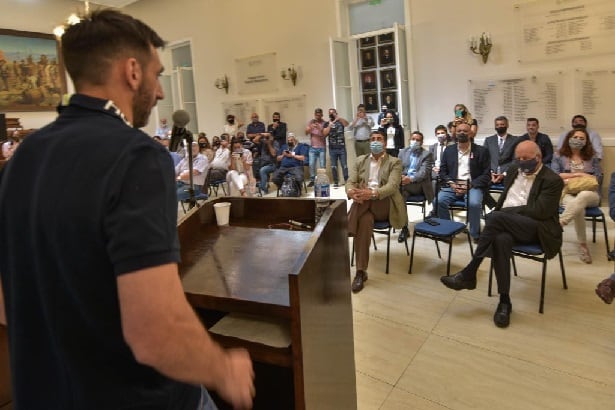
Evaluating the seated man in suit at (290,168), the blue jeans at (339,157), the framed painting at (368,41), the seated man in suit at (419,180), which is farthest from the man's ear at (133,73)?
the framed painting at (368,41)

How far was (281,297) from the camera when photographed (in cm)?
134

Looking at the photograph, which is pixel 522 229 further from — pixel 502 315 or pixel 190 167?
pixel 190 167

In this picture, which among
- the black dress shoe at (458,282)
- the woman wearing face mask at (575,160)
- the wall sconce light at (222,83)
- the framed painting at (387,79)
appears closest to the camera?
the black dress shoe at (458,282)

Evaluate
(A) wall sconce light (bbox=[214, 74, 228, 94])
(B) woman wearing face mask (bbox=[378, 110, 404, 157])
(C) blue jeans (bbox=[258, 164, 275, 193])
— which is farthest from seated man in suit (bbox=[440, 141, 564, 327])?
(A) wall sconce light (bbox=[214, 74, 228, 94])

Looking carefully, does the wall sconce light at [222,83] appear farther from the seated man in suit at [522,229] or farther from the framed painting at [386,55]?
the seated man in suit at [522,229]

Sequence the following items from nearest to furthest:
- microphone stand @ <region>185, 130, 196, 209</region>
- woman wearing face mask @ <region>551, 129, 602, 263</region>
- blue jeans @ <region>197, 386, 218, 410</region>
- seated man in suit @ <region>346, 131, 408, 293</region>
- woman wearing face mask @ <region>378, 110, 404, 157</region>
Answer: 1. blue jeans @ <region>197, 386, 218, 410</region>
2. microphone stand @ <region>185, 130, 196, 209</region>
3. seated man in suit @ <region>346, 131, 408, 293</region>
4. woman wearing face mask @ <region>551, 129, 602, 263</region>
5. woman wearing face mask @ <region>378, 110, 404, 157</region>

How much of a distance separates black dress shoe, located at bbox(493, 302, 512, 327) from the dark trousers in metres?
0.18

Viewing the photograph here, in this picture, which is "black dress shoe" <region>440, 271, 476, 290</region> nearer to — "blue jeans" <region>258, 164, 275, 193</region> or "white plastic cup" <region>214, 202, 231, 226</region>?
"white plastic cup" <region>214, 202, 231, 226</region>

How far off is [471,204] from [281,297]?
11.5 feet

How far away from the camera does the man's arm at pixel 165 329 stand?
0.74 metres

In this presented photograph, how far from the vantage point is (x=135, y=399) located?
0.83 m

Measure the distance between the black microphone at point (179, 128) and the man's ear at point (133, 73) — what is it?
0.92 m

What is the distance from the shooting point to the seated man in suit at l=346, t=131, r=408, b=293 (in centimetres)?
367

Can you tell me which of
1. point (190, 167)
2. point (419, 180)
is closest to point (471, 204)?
point (419, 180)
